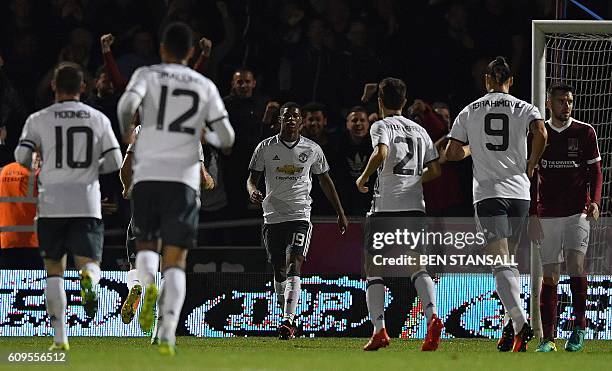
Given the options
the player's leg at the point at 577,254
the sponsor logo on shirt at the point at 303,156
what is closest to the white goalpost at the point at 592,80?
the player's leg at the point at 577,254

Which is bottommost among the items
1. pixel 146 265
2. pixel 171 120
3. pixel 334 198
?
pixel 146 265

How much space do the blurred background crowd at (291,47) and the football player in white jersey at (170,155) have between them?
636 cm

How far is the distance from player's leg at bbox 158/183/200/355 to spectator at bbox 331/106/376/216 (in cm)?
605

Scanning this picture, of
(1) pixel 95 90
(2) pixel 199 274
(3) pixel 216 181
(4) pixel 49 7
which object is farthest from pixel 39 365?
(4) pixel 49 7

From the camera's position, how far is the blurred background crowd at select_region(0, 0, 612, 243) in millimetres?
15594

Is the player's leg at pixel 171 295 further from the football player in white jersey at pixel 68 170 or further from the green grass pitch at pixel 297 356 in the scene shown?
the football player in white jersey at pixel 68 170

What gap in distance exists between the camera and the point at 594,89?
1370cm

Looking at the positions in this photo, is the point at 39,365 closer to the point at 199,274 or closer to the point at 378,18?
the point at 199,274

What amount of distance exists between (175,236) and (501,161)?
10.6 ft

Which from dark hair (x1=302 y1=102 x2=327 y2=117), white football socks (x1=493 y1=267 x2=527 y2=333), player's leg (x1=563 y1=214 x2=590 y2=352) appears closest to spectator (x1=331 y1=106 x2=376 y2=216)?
dark hair (x1=302 y1=102 x2=327 y2=117)

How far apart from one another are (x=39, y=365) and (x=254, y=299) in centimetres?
A: 523

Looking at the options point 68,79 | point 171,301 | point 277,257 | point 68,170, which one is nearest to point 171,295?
point 171,301

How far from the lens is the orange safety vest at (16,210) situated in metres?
12.5

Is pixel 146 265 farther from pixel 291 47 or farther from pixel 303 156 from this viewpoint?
pixel 291 47
